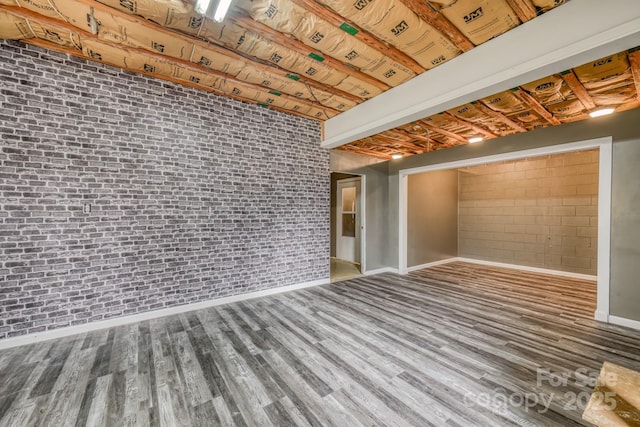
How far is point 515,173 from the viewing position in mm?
6492

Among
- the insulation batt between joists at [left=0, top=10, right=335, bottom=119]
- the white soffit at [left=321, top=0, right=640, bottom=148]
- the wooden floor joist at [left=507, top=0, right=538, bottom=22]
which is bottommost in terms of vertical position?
the white soffit at [left=321, top=0, right=640, bottom=148]

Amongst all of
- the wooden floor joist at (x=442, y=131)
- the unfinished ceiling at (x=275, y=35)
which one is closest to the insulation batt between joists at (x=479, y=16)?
the unfinished ceiling at (x=275, y=35)

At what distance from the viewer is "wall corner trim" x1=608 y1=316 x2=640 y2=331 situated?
3.05 metres

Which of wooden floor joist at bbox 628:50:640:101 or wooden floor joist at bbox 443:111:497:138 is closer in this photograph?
wooden floor joist at bbox 628:50:640:101

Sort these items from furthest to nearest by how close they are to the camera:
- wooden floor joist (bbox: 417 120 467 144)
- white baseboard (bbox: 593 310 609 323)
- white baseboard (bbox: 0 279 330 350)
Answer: wooden floor joist (bbox: 417 120 467 144) < white baseboard (bbox: 593 310 609 323) < white baseboard (bbox: 0 279 330 350)

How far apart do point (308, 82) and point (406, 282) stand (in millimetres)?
4142

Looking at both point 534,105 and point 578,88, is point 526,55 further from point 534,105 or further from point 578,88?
point 534,105

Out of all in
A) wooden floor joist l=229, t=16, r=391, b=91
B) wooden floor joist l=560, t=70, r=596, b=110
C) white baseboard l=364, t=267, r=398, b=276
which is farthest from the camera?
white baseboard l=364, t=267, r=398, b=276

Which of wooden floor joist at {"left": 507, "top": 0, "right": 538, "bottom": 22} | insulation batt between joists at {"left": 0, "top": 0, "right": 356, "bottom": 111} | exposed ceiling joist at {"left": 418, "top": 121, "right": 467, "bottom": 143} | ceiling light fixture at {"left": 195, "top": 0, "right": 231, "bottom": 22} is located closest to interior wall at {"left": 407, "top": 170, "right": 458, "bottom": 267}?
exposed ceiling joist at {"left": 418, "top": 121, "right": 467, "bottom": 143}

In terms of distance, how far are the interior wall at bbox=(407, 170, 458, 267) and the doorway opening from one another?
134cm

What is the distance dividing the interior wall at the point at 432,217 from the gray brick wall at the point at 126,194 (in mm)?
3257

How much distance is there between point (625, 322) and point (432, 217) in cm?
387

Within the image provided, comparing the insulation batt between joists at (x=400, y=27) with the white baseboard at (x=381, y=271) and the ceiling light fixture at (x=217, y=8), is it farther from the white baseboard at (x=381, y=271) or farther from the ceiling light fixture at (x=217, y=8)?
the white baseboard at (x=381, y=271)

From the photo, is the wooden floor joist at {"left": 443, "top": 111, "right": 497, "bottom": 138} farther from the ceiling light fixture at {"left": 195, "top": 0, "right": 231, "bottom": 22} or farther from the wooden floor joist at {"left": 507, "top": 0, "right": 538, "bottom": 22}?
the ceiling light fixture at {"left": 195, "top": 0, "right": 231, "bottom": 22}
